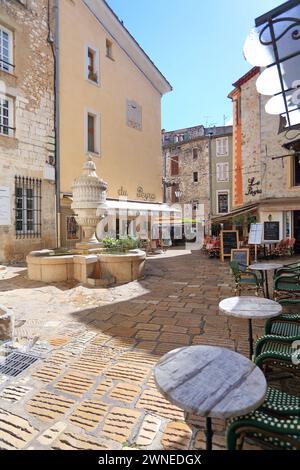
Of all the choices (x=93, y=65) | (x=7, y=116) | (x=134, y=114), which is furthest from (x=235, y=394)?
(x=134, y=114)

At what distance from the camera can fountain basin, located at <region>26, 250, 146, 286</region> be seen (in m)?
6.57

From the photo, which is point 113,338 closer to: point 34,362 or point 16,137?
point 34,362

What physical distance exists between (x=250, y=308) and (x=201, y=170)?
90.4 ft

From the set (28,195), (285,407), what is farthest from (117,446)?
(28,195)

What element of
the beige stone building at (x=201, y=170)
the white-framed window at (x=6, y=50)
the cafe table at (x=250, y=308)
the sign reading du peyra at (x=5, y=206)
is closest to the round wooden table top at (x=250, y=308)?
the cafe table at (x=250, y=308)

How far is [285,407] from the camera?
167 cm

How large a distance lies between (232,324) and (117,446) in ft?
8.53

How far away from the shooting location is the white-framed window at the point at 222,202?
92.8 ft

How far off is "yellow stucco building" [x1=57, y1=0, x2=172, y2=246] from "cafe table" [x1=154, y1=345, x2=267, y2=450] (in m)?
10.7

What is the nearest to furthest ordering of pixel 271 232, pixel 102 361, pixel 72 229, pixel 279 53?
pixel 102 361 < pixel 279 53 < pixel 72 229 < pixel 271 232

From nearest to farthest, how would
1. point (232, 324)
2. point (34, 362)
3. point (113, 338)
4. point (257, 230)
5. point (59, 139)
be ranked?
point (34, 362)
point (113, 338)
point (232, 324)
point (257, 230)
point (59, 139)

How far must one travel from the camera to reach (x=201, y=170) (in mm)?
29094

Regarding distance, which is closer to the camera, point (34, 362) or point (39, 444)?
point (39, 444)

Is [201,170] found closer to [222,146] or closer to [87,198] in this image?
[222,146]
